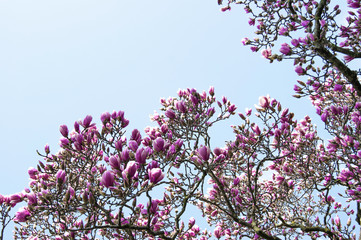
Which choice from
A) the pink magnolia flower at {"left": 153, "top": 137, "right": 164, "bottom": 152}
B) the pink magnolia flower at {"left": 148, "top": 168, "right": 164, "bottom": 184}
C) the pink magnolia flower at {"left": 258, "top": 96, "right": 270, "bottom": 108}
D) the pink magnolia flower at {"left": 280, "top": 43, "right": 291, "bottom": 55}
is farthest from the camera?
the pink magnolia flower at {"left": 258, "top": 96, "right": 270, "bottom": 108}

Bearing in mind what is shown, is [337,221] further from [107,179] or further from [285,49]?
[107,179]

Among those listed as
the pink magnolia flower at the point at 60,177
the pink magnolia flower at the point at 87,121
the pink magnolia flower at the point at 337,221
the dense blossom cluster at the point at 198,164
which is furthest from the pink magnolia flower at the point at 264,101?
the pink magnolia flower at the point at 337,221

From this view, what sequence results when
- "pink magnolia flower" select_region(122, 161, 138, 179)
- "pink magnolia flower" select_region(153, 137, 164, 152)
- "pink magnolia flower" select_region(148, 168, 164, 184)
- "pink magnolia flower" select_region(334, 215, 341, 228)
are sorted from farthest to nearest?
"pink magnolia flower" select_region(334, 215, 341, 228) → "pink magnolia flower" select_region(153, 137, 164, 152) → "pink magnolia flower" select_region(148, 168, 164, 184) → "pink magnolia flower" select_region(122, 161, 138, 179)

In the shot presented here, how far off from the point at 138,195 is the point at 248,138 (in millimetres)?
2759

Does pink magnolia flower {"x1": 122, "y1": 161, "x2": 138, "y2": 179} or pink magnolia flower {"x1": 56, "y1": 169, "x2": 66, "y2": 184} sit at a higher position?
pink magnolia flower {"x1": 56, "y1": 169, "x2": 66, "y2": 184}

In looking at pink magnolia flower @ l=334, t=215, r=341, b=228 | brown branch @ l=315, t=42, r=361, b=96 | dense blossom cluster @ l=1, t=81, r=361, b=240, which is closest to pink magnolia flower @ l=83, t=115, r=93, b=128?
dense blossom cluster @ l=1, t=81, r=361, b=240

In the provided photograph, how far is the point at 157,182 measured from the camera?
2566mm

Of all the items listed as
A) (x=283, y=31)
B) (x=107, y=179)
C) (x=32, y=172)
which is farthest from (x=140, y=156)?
(x=283, y=31)

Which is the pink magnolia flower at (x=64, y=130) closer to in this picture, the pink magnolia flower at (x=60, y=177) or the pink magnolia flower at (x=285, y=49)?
the pink magnolia flower at (x=60, y=177)

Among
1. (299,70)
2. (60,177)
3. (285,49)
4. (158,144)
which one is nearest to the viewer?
(60,177)

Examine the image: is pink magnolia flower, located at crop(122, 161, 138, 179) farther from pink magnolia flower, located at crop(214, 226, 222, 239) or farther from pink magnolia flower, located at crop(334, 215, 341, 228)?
pink magnolia flower, located at crop(334, 215, 341, 228)

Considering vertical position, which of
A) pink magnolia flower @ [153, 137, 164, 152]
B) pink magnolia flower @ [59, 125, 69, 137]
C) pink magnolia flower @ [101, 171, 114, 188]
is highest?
pink magnolia flower @ [59, 125, 69, 137]

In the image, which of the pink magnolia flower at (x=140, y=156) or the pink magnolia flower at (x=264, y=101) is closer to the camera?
the pink magnolia flower at (x=140, y=156)

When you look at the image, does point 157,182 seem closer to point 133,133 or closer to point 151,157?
point 151,157
